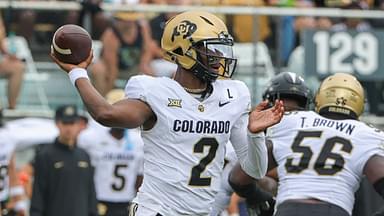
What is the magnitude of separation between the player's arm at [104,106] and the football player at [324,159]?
127cm

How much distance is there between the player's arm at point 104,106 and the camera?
6293 millimetres

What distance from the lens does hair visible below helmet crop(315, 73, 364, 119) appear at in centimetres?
765

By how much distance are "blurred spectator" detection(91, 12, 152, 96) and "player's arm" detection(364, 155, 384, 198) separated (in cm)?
564

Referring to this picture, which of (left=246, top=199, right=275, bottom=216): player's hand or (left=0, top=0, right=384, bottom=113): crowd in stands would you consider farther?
(left=0, top=0, right=384, bottom=113): crowd in stands

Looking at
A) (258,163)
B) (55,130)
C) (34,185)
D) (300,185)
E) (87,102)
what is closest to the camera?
(87,102)

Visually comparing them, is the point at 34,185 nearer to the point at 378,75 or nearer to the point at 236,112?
the point at 378,75

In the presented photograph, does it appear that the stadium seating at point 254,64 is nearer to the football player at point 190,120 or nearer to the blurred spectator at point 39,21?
the blurred spectator at point 39,21

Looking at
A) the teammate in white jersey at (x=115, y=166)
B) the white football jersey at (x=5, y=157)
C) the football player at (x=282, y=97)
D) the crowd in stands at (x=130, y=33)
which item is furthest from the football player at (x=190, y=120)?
the crowd in stands at (x=130, y=33)

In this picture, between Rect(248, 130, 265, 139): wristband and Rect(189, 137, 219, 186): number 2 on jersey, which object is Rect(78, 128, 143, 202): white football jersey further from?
Rect(248, 130, 265, 139): wristband

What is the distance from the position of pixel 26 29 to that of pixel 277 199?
20.8 feet

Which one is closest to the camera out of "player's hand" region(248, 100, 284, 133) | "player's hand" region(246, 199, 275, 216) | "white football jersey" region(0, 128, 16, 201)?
"player's hand" region(248, 100, 284, 133)

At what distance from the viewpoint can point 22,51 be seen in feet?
43.1

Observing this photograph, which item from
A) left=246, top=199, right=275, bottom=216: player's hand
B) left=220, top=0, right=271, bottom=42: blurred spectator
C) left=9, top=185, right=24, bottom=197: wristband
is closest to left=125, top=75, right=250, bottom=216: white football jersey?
left=246, top=199, right=275, bottom=216: player's hand

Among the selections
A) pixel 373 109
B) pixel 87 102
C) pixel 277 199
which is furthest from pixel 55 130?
pixel 87 102
